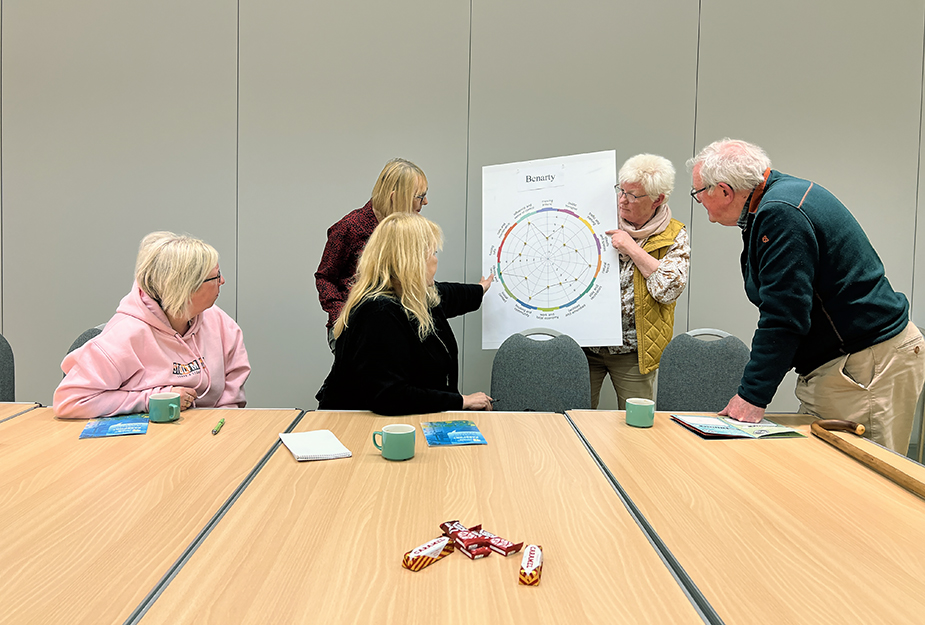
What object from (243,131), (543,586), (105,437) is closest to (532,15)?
(243,131)

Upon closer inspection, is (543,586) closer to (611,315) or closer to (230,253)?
(611,315)

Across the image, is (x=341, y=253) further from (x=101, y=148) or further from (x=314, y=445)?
(x=101, y=148)

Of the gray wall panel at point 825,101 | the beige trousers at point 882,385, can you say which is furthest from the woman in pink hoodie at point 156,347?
the gray wall panel at point 825,101

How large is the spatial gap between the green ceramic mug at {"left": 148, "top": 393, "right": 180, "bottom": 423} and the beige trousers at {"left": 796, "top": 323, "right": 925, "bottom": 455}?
2121mm

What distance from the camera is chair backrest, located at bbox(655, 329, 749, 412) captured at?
267 cm

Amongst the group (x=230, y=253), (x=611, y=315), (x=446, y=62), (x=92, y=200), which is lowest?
(x=611, y=315)

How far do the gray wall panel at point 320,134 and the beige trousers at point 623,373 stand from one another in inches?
46.0

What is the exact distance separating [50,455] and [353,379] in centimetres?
88

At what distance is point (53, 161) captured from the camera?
375 cm

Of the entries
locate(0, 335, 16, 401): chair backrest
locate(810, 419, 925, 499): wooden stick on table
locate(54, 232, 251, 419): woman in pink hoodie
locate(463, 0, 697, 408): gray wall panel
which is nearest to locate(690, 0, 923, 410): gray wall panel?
locate(463, 0, 697, 408): gray wall panel

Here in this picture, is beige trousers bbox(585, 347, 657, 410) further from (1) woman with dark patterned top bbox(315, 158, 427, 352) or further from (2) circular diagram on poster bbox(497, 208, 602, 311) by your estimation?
(1) woman with dark patterned top bbox(315, 158, 427, 352)

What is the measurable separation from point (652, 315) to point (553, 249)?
592mm

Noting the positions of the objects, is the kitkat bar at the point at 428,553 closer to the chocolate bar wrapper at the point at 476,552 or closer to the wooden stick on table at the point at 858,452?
the chocolate bar wrapper at the point at 476,552

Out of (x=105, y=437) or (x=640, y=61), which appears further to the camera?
(x=640, y=61)
